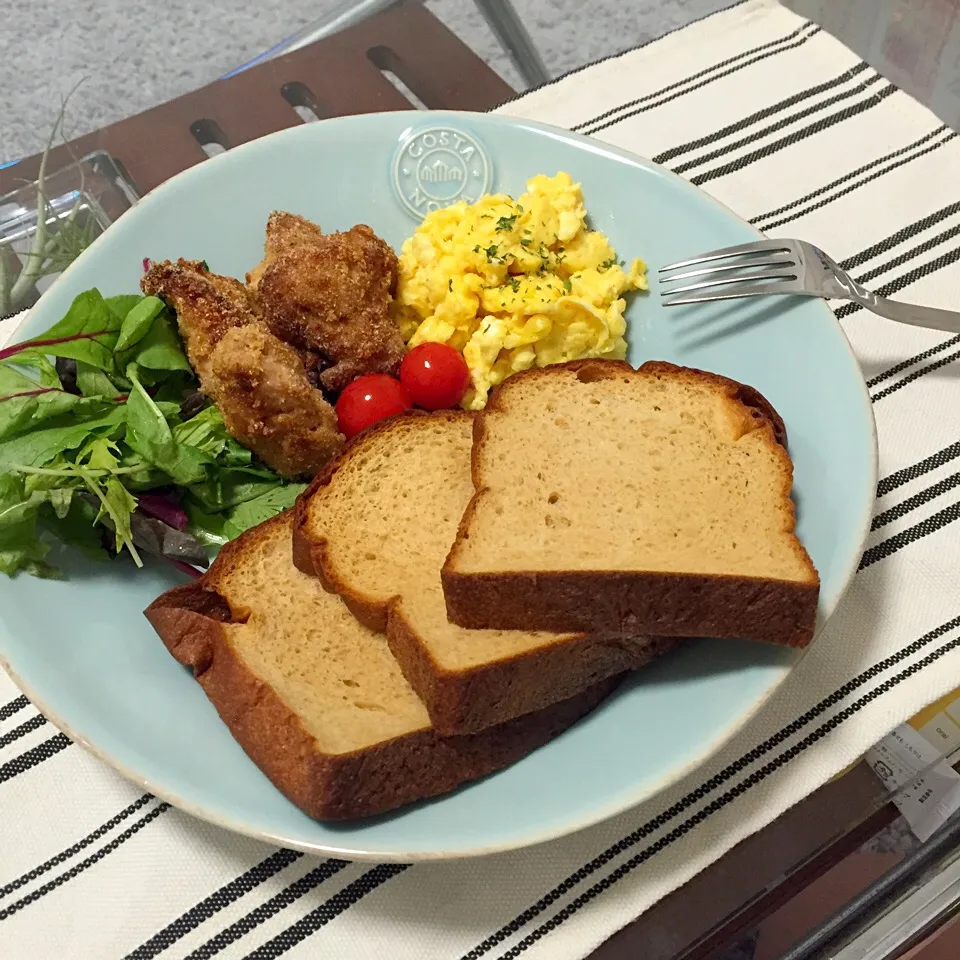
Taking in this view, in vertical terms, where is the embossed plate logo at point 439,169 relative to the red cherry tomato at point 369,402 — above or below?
above

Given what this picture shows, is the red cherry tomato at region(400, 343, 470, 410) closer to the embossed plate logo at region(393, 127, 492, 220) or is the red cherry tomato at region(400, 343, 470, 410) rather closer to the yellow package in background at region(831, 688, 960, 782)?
the embossed plate logo at region(393, 127, 492, 220)

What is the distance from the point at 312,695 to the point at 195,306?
3.08 feet

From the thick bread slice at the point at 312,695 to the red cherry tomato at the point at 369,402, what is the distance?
36cm

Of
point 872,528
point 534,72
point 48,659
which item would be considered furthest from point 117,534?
point 534,72

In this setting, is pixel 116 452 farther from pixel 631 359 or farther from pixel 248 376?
pixel 631 359

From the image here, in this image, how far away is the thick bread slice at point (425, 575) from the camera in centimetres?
164

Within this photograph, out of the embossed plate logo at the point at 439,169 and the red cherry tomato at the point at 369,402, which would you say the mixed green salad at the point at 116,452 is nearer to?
the red cherry tomato at the point at 369,402

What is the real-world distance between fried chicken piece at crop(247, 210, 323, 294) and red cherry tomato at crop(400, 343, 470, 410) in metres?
0.39

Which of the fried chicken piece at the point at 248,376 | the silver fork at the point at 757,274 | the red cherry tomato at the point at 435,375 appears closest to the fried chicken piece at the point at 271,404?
the fried chicken piece at the point at 248,376

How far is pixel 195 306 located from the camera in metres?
2.14

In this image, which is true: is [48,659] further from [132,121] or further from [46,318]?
[132,121]

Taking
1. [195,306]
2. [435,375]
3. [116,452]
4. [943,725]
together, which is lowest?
[943,725]

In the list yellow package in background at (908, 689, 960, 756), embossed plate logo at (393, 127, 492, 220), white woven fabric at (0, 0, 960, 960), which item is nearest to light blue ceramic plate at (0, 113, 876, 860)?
embossed plate logo at (393, 127, 492, 220)

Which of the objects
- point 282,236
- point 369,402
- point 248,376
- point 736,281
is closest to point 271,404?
point 248,376
